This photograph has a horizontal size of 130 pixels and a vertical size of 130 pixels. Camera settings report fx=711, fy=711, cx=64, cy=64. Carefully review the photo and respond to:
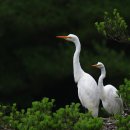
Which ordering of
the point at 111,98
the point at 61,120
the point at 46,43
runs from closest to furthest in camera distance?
the point at 61,120
the point at 111,98
the point at 46,43

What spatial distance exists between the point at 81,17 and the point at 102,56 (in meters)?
0.99

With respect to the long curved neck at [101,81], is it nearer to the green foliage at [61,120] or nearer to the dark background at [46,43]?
the green foliage at [61,120]


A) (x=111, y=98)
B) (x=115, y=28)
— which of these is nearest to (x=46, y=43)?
(x=111, y=98)

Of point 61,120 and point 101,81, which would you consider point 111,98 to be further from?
point 61,120

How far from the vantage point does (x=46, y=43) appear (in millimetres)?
13320

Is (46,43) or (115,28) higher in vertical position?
(46,43)

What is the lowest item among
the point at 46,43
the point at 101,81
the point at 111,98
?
the point at 111,98

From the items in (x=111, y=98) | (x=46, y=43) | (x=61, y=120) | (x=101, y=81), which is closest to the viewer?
(x=61, y=120)

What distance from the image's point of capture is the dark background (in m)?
12.5

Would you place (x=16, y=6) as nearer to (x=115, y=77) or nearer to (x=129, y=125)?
(x=115, y=77)

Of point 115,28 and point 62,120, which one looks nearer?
point 62,120

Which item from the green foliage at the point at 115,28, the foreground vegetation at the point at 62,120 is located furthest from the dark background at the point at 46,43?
the foreground vegetation at the point at 62,120

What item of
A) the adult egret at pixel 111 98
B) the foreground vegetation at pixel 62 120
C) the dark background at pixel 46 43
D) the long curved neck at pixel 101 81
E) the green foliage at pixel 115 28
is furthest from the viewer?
the dark background at pixel 46 43

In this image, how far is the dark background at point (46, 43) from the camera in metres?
12.5
